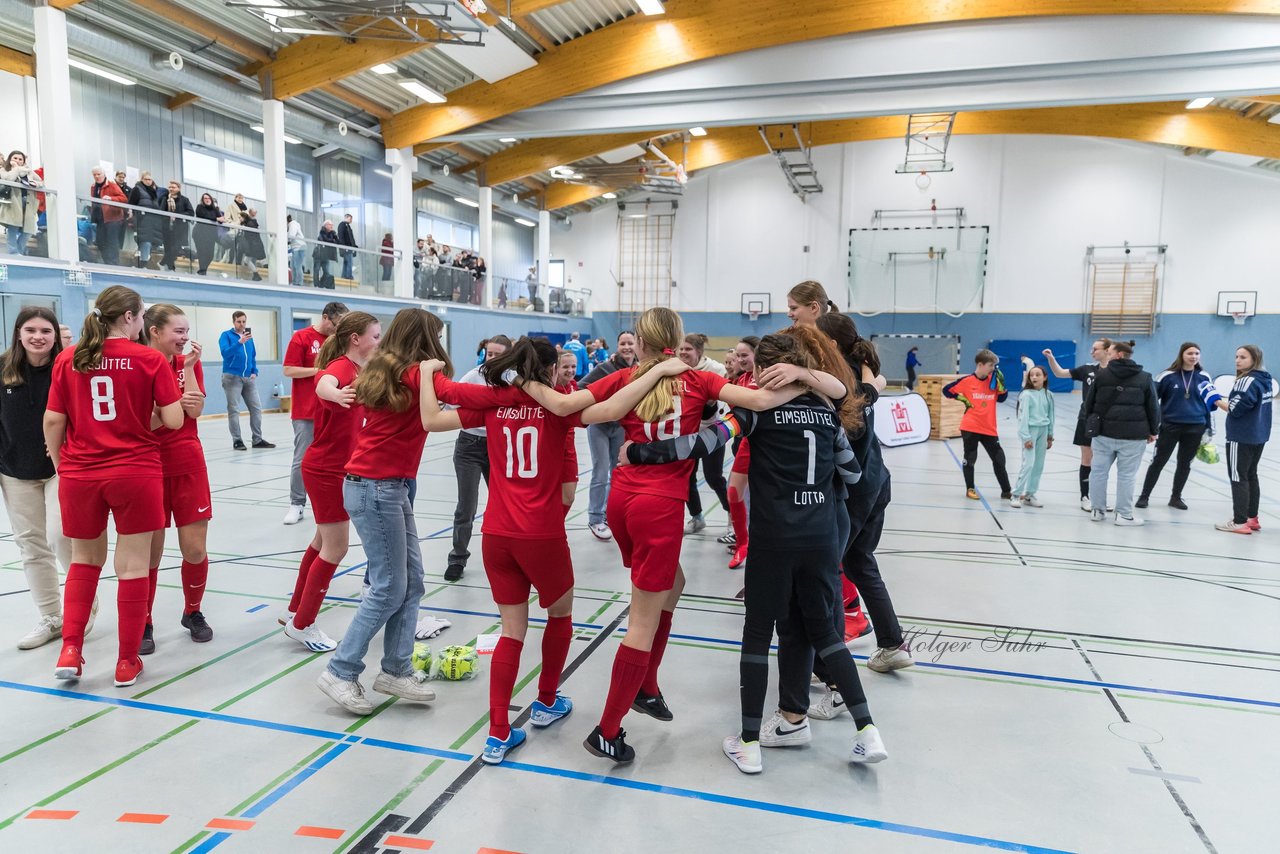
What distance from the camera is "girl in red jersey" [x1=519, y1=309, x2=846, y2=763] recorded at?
119 inches

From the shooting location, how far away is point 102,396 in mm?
3564

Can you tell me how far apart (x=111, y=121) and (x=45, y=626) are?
1693cm

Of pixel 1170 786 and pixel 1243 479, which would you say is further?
pixel 1243 479

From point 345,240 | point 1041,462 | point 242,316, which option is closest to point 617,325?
point 345,240

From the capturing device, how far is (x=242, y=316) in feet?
37.7

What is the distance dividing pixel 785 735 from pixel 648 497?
1.25m

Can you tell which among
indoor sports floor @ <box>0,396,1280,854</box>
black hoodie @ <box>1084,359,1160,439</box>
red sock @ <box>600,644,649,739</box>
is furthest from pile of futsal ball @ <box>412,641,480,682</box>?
black hoodie @ <box>1084,359,1160,439</box>

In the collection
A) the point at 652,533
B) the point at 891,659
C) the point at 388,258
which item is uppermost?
the point at 388,258

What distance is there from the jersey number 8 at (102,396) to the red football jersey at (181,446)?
33 cm

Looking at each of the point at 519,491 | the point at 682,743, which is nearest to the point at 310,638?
the point at 519,491

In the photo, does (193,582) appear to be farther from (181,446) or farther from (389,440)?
(389,440)

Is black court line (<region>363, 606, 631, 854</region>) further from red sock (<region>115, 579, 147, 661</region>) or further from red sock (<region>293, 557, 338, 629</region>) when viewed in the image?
red sock (<region>115, 579, 147, 661</region>)

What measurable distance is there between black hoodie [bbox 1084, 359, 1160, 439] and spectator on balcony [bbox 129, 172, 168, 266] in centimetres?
1490

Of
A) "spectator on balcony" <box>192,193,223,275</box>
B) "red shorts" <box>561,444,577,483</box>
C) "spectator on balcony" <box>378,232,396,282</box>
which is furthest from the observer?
"spectator on balcony" <box>378,232,396,282</box>
